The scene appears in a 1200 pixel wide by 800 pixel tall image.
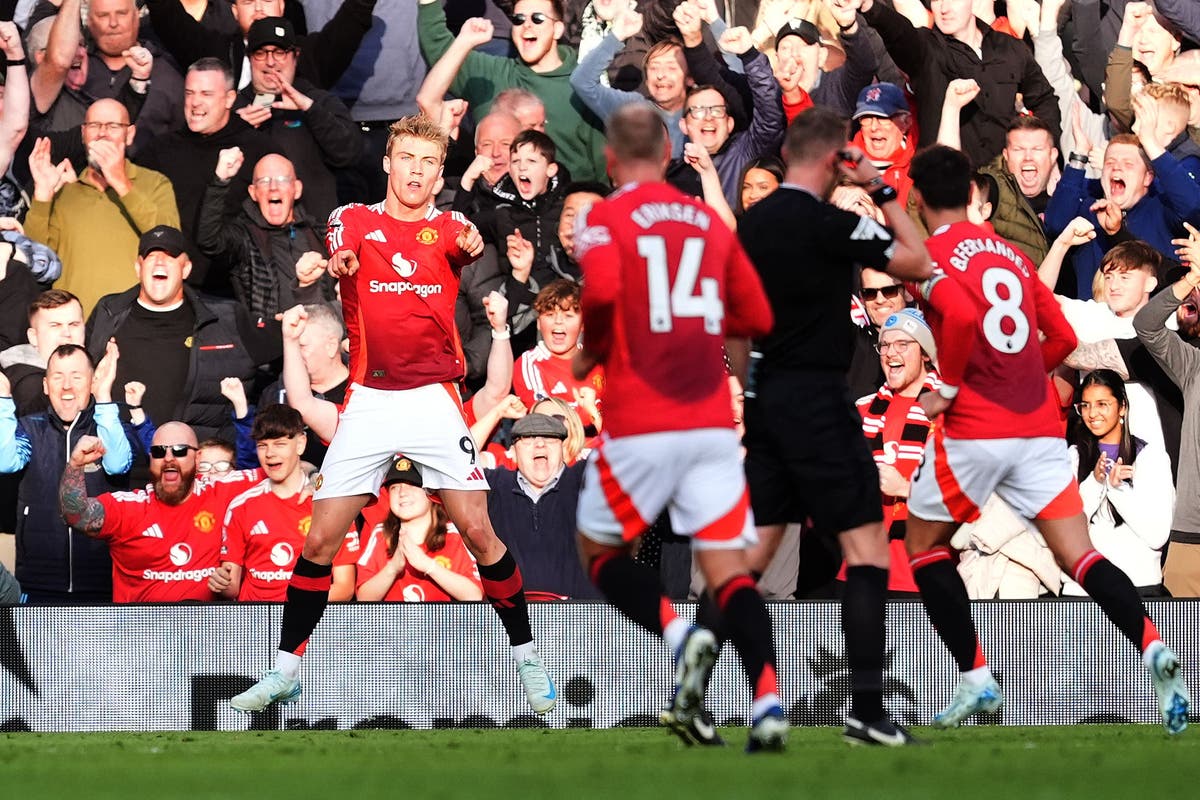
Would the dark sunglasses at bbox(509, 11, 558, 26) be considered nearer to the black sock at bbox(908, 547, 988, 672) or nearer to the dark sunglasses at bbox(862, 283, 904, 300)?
the dark sunglasses at bbox(862, 283, 904, 300)

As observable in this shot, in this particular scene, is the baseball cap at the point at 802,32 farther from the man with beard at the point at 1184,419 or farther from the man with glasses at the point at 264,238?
the man with glasses at the point at 264,238

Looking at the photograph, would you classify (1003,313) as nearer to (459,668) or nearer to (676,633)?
(676,633)

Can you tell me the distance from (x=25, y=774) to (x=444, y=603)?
3151mm

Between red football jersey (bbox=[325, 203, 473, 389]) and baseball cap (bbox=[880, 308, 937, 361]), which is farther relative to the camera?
baseball cap (bbox=[880, 308, 937, 361])

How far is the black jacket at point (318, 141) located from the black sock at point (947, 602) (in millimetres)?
5511

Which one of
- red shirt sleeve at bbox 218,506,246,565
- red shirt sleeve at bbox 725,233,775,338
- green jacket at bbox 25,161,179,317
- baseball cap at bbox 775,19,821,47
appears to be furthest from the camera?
baseball cap at bbox 775,19,821,47

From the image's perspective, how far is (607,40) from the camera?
11.5 metres

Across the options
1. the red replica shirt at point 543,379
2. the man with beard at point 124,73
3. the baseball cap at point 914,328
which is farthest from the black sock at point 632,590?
the man with beard at point 124,73

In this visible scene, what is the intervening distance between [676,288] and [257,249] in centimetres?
570

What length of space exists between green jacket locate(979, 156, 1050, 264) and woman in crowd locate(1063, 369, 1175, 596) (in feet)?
4.04

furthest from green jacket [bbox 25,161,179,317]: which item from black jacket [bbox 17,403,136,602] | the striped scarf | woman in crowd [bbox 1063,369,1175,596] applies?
woman in crowd [bbox 1063,369,1175,596]

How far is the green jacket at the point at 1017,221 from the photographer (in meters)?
11.3

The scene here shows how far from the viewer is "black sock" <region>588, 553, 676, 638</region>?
256 inches

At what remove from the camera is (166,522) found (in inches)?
386
